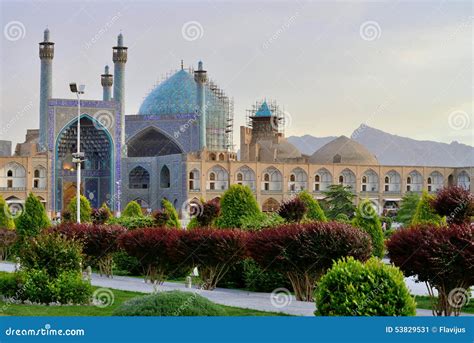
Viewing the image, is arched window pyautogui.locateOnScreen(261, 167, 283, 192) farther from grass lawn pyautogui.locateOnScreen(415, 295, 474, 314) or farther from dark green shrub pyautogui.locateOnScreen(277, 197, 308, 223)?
grass lawn pyautogui.locateOnScreen(415, 295, 474, 314)

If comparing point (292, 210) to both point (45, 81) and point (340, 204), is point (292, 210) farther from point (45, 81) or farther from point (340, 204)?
point (45, 81)

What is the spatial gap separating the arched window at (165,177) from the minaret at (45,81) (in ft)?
27.0

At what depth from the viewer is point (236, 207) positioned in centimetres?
1658

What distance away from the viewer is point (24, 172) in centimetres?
4678

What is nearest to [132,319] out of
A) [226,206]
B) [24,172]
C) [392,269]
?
[392,269]

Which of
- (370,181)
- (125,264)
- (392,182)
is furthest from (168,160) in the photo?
(125,264)

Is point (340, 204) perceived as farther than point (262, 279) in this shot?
Yes

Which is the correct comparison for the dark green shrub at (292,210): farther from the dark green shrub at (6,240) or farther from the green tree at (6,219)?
the green tree at (6,219)

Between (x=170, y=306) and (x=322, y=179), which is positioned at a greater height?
(x=322, y=179)

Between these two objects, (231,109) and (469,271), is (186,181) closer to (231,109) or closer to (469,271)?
(231,109)

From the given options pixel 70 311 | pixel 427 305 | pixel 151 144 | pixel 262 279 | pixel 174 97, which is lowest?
pixel 427 305

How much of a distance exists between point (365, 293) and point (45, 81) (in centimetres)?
4300

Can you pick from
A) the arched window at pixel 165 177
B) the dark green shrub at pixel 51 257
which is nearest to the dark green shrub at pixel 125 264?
the dark green shrub at pixel 51 257

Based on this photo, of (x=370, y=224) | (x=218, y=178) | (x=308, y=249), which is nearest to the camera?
(x=308, y=249)
